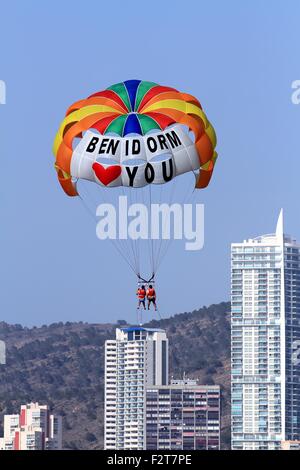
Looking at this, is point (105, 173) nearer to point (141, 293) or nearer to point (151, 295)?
point (141, 293)

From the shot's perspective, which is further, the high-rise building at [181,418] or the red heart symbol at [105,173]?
the high-rise building at [181,418]

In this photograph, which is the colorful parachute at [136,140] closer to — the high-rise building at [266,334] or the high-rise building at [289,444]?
the high-rise building at [289,444]

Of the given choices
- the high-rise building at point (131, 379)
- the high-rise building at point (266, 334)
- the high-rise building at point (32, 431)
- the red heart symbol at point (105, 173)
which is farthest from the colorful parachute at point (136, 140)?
the high-rise building at point (266, 334)

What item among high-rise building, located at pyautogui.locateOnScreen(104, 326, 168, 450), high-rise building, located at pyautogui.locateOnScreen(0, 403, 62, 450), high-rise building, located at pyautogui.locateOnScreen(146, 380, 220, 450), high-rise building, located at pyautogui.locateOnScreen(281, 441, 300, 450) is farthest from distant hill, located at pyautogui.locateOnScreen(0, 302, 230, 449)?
high-rise building, located at pyautogui.locateOnScreen(281, 441, 300, 450)

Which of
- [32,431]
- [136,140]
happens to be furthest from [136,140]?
[32,431]
